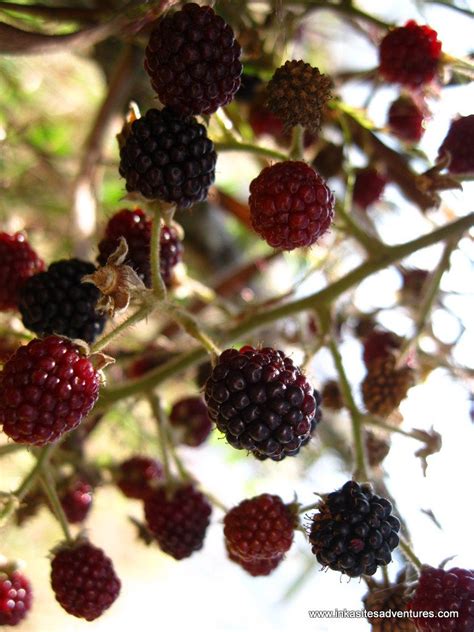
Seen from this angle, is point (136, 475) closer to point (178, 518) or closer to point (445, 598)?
point (178, 518)

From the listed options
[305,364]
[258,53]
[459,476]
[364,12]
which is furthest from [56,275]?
[459,476]

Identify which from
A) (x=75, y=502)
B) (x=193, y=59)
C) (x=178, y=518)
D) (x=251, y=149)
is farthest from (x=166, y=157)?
(x=75, y=502)

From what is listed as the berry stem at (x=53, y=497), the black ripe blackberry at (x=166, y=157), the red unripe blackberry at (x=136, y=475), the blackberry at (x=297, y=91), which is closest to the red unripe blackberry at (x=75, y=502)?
the red unripe blackberry at (x=136, y=475)

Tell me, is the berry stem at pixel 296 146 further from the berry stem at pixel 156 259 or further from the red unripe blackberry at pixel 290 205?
the berry stem at pixel 156 259

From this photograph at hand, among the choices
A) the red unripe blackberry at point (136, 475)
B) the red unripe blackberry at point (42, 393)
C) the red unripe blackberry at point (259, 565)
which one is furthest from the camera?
the red unripe blackberry at point (136, 475)

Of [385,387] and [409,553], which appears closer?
[409,553]

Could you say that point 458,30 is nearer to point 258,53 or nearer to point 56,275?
point 258,53
